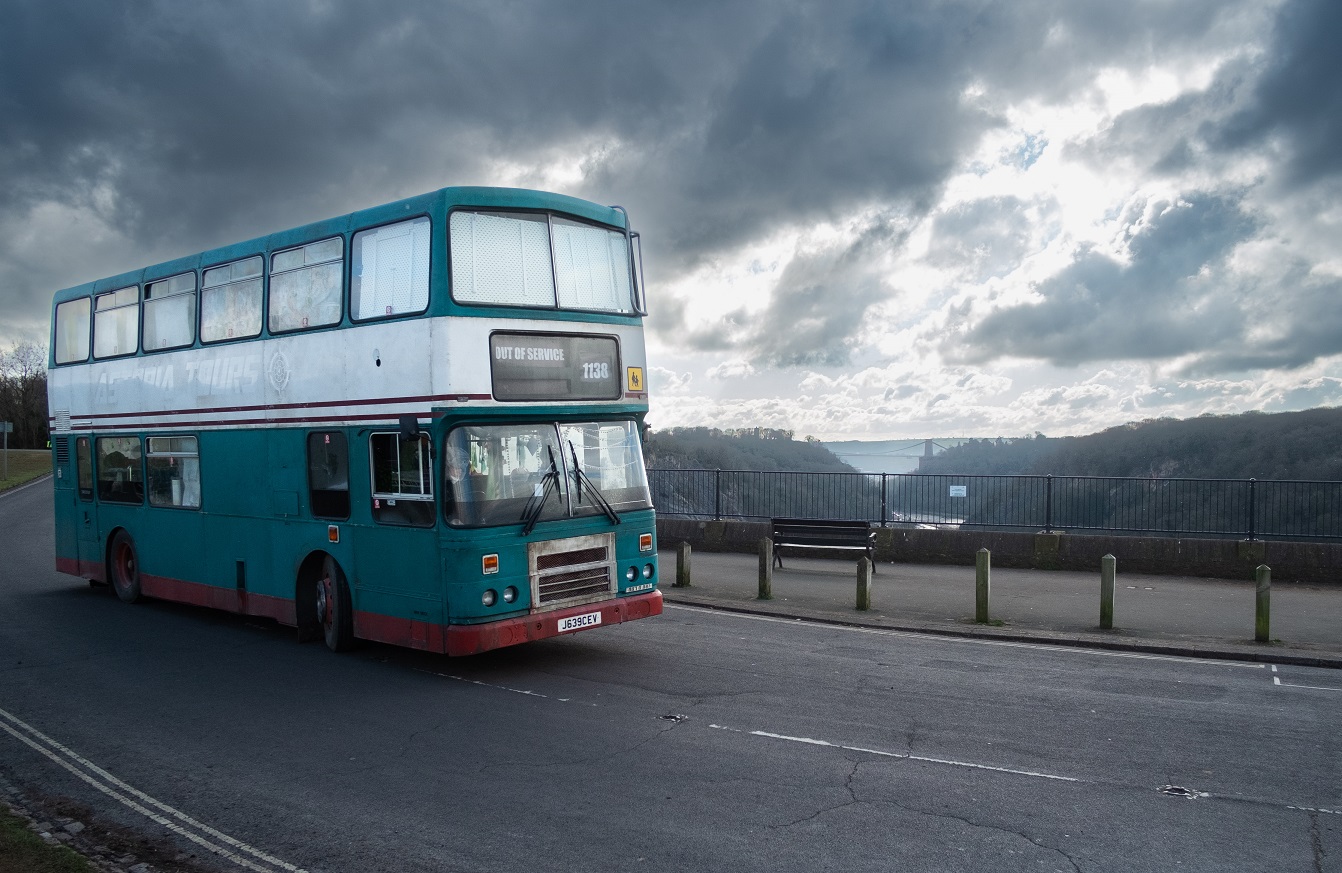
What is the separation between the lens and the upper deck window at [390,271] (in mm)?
9312

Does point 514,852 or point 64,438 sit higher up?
point 64,438

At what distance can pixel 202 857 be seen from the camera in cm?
538

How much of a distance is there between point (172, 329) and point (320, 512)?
4.32 m

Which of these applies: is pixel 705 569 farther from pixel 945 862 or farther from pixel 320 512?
pixel 945 862

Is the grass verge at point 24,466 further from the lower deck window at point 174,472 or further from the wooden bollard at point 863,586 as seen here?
the wooden bollard at point 863,586

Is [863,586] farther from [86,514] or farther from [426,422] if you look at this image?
[86,514]

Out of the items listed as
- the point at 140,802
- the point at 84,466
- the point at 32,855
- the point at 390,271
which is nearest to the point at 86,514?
the point at 84,466

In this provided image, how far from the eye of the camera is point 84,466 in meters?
15.5

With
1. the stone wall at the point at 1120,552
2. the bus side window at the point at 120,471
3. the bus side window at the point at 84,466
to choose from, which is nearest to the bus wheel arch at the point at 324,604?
the bus side window at the point at 120,471

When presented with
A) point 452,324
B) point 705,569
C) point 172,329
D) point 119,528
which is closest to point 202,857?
point 452,324

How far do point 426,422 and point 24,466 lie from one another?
7480 cm

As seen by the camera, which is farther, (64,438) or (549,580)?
(64,438)

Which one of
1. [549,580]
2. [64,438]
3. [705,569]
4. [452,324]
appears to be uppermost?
[452,324]

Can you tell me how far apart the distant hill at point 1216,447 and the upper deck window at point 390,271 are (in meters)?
32.8
